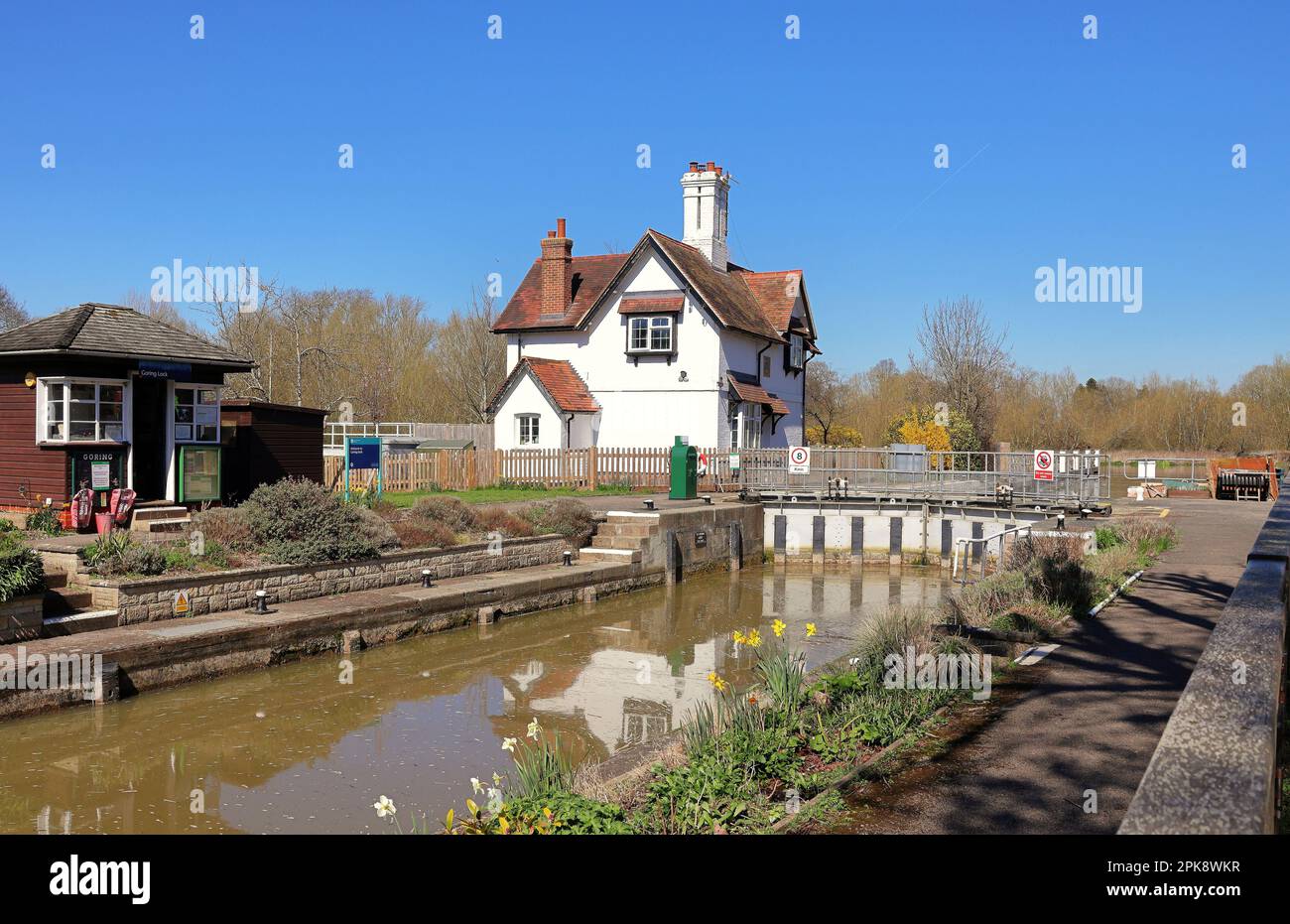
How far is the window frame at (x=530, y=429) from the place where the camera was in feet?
123

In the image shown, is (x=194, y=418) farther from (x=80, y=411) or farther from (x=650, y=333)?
(x=650, y=333)

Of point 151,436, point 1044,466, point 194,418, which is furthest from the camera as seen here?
point 1044,466

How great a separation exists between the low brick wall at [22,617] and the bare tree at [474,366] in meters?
48.6

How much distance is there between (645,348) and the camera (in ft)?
125

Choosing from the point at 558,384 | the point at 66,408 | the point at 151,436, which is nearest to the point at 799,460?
the point at 558,384

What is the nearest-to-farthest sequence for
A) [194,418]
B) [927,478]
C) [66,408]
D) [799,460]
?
[66,408] → [194,418] → [927,478] → [799,460]

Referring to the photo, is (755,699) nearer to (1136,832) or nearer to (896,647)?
(896,647)

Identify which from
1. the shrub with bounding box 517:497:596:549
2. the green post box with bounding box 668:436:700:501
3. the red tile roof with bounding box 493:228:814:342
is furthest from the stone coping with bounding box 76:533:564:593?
the red tile roof with bounding box 493:228:814:342

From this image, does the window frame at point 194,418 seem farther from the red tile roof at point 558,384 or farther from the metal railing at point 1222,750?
the metal railing at point 1222,750

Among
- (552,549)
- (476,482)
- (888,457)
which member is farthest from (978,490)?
(476,482)

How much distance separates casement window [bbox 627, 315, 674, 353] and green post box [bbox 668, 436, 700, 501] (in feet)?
27.0

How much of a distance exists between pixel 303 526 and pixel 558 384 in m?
21.2

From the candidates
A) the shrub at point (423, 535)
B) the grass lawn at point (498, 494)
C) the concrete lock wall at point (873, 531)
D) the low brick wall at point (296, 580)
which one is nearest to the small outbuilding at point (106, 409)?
the shrub at point (423, 535)

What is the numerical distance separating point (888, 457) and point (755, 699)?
25.1 metres
